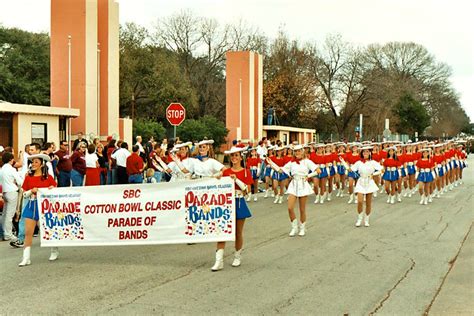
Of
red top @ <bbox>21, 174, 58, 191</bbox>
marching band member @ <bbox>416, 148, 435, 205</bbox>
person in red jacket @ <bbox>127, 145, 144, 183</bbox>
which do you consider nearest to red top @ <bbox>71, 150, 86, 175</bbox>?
person in red jacket @ <bbox>127, 145, 144, 183</bbox>

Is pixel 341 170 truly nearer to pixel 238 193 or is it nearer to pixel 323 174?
pixel 323 174

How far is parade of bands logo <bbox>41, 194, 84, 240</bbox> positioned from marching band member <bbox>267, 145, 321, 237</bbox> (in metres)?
4.50

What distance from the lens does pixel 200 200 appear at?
10.5 meters

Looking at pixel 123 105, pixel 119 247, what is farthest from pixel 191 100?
pixel 119 247

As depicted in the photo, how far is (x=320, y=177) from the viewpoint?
21.4 m

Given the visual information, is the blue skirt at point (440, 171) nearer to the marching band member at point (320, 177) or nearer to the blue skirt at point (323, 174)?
the marching band member at point (320, 177)

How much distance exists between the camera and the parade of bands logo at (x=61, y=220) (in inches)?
430

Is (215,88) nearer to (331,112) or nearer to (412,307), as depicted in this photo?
(331,112)

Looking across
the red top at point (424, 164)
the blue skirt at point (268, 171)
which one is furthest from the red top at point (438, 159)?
the blue skirt at point (268, 171)

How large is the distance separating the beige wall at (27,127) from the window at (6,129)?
0.22 meters

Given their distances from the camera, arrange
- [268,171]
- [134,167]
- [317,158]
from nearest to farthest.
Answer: [134,167] → [317,158] → [268,171]

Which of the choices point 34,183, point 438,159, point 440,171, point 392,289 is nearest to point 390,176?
point 438,159

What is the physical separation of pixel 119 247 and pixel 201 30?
48.0 meters

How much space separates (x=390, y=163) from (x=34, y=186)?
13.7 metres
